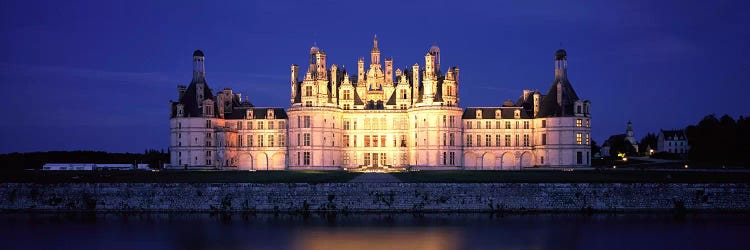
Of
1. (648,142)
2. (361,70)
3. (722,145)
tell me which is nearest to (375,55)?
(361,70)

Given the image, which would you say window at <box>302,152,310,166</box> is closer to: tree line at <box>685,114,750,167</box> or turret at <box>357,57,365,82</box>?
turret at <box>357,57,365,82</box>

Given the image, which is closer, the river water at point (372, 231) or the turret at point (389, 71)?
the river water at point (372, 231)

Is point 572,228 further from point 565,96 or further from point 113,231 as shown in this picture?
point 565,96

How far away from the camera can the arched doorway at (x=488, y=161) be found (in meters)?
86.4

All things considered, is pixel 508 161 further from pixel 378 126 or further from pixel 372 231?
pixel 372 231

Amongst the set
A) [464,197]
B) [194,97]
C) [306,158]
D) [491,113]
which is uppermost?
[194,97]

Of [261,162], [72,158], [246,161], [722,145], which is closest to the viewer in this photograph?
[722,145]

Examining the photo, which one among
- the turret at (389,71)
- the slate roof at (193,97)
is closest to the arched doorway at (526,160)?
the turret at (389,71)

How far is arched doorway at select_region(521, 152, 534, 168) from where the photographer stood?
281 ft

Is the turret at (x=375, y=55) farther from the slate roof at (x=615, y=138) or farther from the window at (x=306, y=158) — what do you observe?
the slate roof at (x=615, y=138)

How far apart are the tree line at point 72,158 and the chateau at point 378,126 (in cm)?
815

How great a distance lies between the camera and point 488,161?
86562 millimetres

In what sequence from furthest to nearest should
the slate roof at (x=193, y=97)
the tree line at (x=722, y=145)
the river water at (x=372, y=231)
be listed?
1. the slate roof at (x=193, y=97)
2. the tree line at (x=722, y=145)
3. the river water at (x=372, y=231)

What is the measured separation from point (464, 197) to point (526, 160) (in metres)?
35.8
